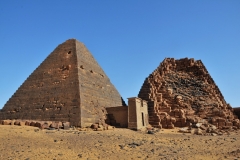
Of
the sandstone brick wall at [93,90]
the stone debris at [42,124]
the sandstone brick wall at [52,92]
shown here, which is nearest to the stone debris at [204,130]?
the sandstone brick wall at [93,90]

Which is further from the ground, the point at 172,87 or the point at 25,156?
the point at 172,87

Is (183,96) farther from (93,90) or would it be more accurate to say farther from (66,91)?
(66,91)

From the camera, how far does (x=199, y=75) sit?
2527 cm

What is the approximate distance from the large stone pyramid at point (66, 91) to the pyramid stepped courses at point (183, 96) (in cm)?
370

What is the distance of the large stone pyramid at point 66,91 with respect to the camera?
16.1 m

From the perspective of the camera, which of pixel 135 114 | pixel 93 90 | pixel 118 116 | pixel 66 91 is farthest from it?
pixel 93 90

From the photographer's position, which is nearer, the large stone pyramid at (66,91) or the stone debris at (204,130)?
the large stone pyramid at (66,91)

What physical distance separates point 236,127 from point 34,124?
51.1 ft

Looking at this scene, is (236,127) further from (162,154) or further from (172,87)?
(162,154)

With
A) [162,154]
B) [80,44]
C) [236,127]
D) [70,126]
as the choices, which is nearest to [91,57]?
[80,44]

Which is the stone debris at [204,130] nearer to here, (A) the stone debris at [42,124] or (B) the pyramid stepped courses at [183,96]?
(B) the pyramid stepped courses at [183,96]

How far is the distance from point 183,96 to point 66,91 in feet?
38.1

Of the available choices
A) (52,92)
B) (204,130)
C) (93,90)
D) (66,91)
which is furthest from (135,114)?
(52,92)

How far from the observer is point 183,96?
23.3 m
